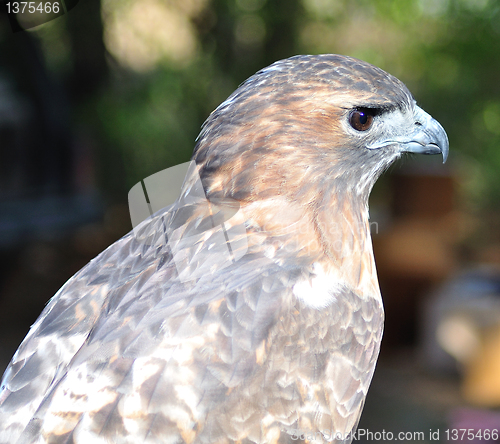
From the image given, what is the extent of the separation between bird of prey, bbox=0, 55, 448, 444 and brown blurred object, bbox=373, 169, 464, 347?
12.4 feet

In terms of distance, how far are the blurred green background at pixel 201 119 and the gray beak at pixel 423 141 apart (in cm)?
343

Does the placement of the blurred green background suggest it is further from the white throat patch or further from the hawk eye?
the hawk eye

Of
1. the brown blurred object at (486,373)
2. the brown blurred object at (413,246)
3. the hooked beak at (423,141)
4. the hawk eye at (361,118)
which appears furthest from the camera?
the brown blurred object at (413,246)

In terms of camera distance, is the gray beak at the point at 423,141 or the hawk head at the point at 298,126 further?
the gray beak at the point at 423,141

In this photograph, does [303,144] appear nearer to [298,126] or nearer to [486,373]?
[298,126]

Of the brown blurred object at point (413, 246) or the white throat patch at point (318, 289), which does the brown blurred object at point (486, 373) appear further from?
the white throat patch at point (318, 289)

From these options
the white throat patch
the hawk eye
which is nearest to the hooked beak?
the hawk eye

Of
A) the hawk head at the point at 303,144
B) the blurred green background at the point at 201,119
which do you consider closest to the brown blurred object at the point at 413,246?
the blurred green background at the point at 201,119

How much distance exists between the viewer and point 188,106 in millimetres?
7062

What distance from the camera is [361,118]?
5.74 ft

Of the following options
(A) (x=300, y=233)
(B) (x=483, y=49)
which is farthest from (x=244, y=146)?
(B) (x=483, y=49)

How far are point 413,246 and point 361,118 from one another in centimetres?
410

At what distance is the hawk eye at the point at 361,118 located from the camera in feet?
5.68

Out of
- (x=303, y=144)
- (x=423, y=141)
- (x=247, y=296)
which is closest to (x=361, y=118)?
(x=303, y=144)
